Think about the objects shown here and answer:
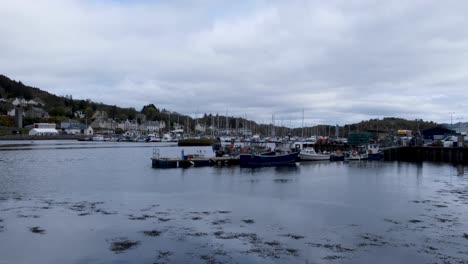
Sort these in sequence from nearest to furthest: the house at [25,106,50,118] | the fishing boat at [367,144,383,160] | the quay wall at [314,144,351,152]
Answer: the fishing boat at [367,144,383,160], the quay wall at [314,144,351,152], the house at [25,106,50,118]

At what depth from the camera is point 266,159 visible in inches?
1983

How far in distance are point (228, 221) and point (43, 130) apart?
5870 inches

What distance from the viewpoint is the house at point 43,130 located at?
148m

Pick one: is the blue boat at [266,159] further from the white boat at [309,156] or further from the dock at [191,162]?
the white boat at [309,156]

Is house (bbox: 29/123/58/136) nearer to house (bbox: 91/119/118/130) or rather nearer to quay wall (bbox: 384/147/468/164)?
house (bbox: 91/119/118/130)

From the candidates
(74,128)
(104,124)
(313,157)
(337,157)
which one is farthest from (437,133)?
(104,124)

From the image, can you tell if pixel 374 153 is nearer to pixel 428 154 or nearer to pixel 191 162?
pixel 428 154

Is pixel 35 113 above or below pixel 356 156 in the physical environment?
above

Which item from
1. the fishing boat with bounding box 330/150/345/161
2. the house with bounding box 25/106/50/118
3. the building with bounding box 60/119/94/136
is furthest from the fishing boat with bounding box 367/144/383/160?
the house with bounding box 25/106/50/118

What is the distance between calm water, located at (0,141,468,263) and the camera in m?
13.6

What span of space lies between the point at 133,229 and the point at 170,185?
1425cm

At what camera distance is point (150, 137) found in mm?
141000

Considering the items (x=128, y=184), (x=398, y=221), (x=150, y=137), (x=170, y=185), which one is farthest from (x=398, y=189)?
(x=150, y=137)

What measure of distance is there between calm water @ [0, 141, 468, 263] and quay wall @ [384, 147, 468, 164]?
99.1 ft
